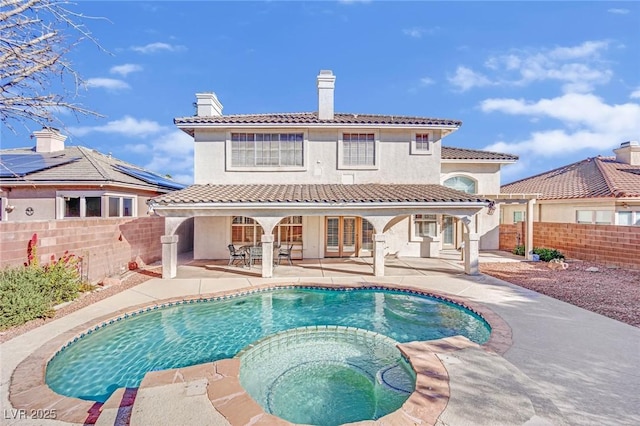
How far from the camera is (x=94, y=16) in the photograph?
20.7 ft

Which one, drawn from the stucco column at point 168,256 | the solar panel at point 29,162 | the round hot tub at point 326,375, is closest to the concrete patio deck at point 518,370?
the round hot tub at point 326,375

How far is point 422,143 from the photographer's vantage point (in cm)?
1606

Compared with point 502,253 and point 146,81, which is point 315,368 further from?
point 146,81

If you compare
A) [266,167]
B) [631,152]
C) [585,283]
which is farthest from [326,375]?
[631,152]

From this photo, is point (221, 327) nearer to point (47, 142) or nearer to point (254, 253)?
point (254, 253)

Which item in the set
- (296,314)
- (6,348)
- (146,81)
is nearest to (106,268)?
(6,348)

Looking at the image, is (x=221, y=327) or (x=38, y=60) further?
(x=221, y=327)

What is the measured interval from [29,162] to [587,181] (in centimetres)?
3530

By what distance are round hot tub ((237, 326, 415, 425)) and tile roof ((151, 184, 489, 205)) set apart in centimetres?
610

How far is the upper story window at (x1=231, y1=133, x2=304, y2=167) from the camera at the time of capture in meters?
15.6

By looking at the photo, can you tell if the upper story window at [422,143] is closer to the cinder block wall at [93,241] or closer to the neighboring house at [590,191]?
the neighboring house at [590,191]

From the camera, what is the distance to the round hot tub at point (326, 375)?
15.8 ft

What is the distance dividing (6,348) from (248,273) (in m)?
7.68

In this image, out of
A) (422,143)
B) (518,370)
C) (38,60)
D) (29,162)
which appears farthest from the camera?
(29,162)
